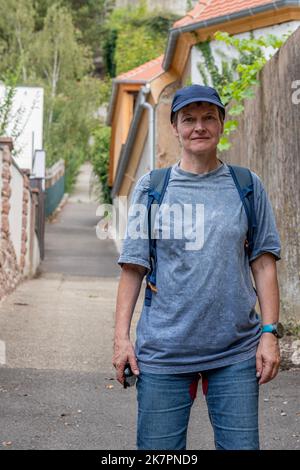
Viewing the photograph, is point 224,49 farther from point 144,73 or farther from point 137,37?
point 137,37

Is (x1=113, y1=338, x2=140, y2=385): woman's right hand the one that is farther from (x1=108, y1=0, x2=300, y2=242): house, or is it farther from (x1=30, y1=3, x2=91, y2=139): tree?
(x1=30, y1=3, x2=91, y2=139): tree

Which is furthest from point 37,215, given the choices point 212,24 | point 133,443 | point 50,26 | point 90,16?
point 90,16

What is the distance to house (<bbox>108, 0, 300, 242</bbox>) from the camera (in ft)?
47.2

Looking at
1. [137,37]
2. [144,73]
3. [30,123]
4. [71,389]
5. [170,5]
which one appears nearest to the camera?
[71,389]

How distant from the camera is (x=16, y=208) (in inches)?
573

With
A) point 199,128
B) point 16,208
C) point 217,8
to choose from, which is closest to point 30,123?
point 217,8

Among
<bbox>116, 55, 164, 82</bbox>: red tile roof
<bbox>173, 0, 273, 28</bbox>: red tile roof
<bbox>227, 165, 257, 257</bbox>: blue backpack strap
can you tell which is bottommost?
<bbox>227, 165, 257, 257</bbox>: blue backpack strap

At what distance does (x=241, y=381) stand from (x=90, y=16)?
188 ft

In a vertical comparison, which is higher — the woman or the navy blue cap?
→ the navy blue cap

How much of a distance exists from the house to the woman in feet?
36.5

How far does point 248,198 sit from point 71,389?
12.5ft

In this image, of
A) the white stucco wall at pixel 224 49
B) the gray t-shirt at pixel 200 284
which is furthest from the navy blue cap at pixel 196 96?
the white stucco wall at pixel 224 49

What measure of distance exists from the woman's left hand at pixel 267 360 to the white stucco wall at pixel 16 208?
10.6m

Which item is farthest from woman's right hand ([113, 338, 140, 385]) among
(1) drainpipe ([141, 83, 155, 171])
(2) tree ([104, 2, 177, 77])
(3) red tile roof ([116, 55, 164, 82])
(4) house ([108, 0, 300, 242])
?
(2) tree ([104, 2, 177, 77])
